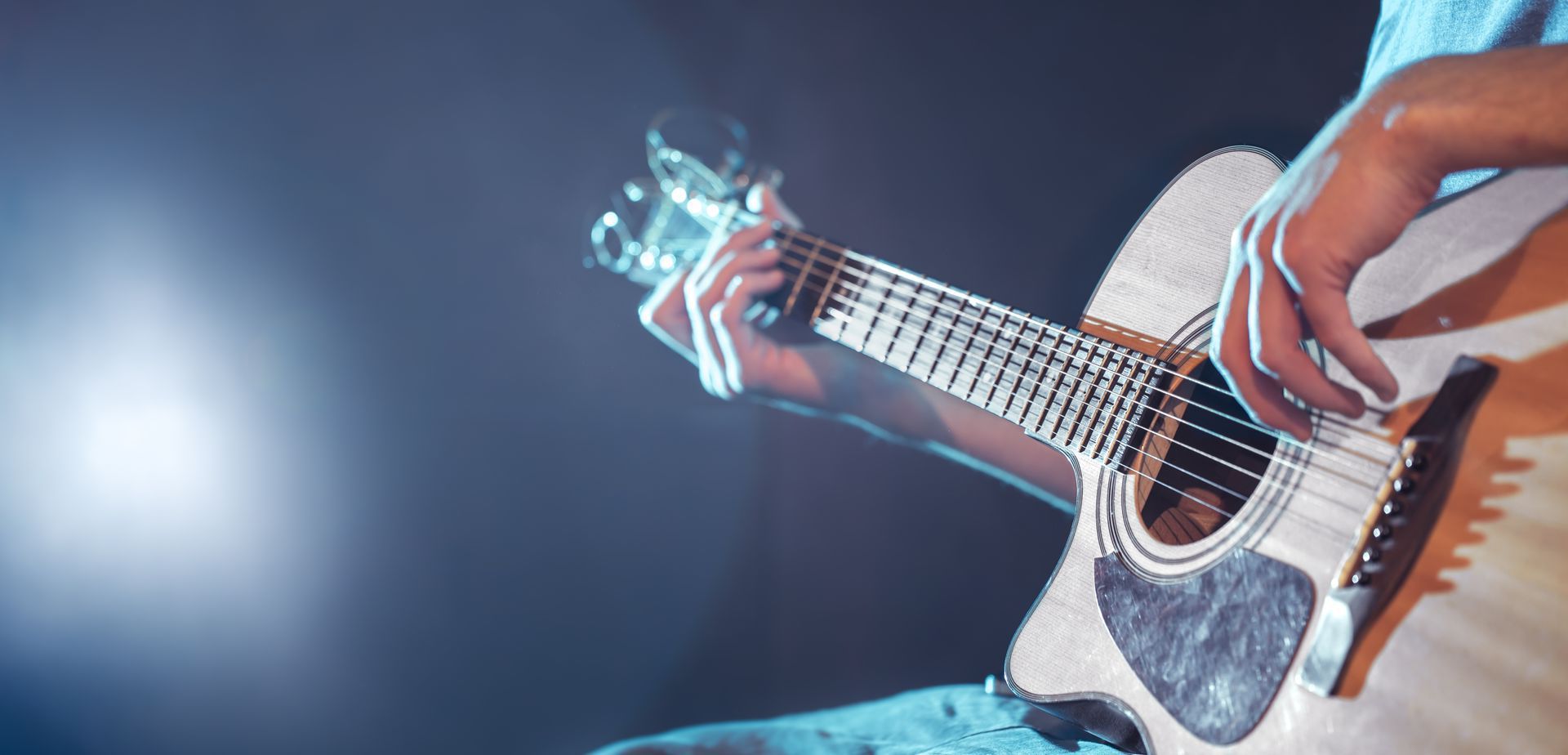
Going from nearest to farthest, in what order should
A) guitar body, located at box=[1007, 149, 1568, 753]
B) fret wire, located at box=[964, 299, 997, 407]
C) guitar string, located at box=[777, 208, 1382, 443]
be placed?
guitar body, located at box=[1007, 149, 1568, 753] < guitar string, located at box=[777, 208, 1382, 443] < fret wire, located at box=[964, 299, 997, 407]

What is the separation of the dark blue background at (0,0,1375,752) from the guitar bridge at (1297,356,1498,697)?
4.24ft

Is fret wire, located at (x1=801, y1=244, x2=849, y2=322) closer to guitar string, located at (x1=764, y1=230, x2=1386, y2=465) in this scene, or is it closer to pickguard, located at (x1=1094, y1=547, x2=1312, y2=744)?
guitar string, located at (x1=764, y1=230, x2=1386, y2=465)

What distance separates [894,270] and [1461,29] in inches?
29.6

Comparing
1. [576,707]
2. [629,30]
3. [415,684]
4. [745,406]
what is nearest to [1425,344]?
[745,406]

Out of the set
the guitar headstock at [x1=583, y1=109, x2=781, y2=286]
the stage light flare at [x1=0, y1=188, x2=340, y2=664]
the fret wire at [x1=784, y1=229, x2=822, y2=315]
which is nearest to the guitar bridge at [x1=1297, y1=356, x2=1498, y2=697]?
the fret wire at [x1=784, y1=229, x2=822, y2=315]

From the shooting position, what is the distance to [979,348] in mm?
1037

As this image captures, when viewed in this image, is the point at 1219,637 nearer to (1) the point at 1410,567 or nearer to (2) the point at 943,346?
(1) the point at 1410,567

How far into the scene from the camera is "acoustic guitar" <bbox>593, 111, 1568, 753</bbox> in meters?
0.61

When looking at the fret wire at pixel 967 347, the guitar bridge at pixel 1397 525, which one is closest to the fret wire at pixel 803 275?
the fret wire at pixel 967 347

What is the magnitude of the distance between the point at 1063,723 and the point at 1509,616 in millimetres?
526

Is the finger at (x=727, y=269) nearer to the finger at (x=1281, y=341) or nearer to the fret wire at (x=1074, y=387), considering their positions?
the fret wire at (x=1074, y=387)

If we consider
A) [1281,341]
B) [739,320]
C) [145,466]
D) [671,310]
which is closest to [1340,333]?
[1281,341]

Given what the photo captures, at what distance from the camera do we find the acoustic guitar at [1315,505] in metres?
0.61

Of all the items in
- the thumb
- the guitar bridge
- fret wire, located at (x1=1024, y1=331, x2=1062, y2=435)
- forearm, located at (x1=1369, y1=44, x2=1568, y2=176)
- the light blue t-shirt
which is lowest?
the guitar bridge
